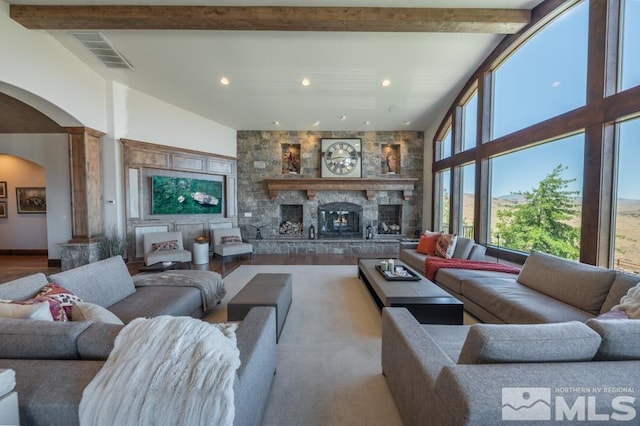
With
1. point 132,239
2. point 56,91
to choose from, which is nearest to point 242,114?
point 56,91

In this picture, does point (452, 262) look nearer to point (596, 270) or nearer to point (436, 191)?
point (596, 270)

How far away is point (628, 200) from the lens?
281 cm

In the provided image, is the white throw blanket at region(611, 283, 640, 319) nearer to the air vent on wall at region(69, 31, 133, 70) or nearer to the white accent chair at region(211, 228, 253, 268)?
the white accent chair at region(211, 228, 253, 268)

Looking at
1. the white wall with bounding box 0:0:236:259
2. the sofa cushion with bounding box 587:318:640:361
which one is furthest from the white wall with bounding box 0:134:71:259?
the sofa cushion with bounding box 587:318:640:361

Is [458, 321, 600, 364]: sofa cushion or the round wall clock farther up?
the round wall clock

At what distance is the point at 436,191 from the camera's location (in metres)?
6.78

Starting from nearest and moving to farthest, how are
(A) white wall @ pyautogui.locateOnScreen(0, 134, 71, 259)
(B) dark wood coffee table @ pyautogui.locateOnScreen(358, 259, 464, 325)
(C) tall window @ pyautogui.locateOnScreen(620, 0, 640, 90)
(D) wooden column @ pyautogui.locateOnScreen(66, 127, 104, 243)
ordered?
(B) dark wood coffee table @ pyautogui.locateOnScreen(358, 259, 464, 325)
(C) tall window @ pyautogui.locateOnScreen(620, 0, 640, 90)
(D) wooden column @ pyautogui.locateOnScreen(66, 127, 104, 243)
(A) white wall @ pyautogui.locateOnScreen(0, 134, 71, 259)

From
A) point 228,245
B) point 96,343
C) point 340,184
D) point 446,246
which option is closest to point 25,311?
point 96,343

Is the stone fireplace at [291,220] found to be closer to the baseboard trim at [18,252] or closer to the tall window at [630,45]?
the baseboard trim at [18,252]

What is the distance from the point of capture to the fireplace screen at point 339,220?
746 cm

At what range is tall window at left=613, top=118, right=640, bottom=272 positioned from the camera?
274 centimetres

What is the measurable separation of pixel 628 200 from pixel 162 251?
7013 mm

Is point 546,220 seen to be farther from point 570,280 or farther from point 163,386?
point 163,386

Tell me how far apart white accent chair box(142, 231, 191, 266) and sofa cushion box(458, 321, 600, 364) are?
5394 mm
